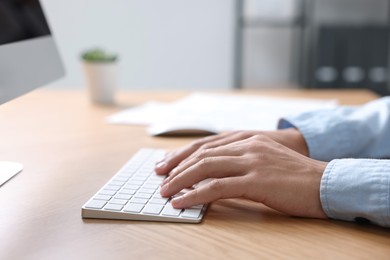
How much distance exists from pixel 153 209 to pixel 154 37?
7.14 feet

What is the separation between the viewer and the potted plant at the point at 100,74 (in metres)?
1.28

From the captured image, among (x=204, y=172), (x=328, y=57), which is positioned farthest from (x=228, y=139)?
(x=328, y=57)

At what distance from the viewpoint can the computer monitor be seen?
0.72m

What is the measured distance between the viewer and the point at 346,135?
794 millimetres

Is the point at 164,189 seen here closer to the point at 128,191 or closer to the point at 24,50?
the point at 128,191

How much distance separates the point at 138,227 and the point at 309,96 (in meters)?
1.02

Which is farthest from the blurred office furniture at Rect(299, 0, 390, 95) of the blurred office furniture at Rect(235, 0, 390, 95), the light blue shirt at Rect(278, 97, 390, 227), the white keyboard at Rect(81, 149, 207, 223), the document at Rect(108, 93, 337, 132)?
the white keyboard at Rect(81, 149, 207, 223)

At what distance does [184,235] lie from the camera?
1.63 ft

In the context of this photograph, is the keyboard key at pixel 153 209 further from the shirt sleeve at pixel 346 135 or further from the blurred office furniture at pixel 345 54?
the blurred office furniture at pixel 345 54

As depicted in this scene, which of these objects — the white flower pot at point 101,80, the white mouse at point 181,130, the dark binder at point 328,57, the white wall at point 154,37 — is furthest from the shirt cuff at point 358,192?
the white wall at point 154,37

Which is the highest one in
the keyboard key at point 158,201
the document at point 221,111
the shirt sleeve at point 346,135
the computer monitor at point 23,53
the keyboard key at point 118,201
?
the computer monitor at point 23,53

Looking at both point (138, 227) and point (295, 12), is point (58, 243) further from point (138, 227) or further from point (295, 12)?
point (295, 12)

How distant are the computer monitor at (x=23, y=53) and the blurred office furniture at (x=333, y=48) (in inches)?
61.1

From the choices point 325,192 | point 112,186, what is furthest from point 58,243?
point 325,192
